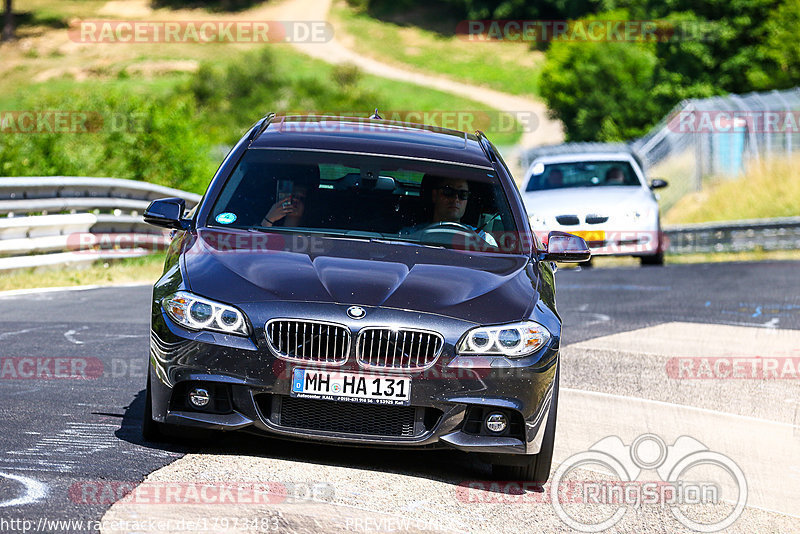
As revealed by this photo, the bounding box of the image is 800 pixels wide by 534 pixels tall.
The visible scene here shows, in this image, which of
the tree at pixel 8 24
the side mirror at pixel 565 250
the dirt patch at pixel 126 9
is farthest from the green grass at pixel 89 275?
the dirt patch at pixel 126 9

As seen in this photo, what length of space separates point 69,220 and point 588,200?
736 centimetres

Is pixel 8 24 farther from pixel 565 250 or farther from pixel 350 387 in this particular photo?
pixel 350 387

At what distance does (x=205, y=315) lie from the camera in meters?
5.61

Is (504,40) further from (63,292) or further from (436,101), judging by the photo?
(63,292)

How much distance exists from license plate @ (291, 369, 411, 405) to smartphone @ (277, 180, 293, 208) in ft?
4.58

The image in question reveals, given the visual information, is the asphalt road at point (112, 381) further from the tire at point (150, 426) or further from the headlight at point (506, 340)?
the headlight at point (506, 340)

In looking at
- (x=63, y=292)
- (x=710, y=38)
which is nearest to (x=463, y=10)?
(x=710, y=38)

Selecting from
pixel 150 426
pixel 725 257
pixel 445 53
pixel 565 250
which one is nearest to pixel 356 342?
pixel 150 426

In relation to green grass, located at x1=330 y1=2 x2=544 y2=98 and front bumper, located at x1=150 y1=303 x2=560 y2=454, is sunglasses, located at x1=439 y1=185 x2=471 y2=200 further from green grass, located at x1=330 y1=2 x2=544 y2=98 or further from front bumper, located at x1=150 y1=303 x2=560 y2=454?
green grass, located at x1=330 y1=2 x2=544 y2=98

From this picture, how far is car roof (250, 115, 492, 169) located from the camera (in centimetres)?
703

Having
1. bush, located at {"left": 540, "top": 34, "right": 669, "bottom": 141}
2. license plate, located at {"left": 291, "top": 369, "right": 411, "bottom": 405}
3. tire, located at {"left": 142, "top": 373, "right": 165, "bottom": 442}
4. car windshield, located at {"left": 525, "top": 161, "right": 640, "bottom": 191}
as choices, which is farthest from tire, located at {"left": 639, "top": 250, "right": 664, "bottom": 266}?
bush, located at {"left": 540, "top": 34, "right": 669, "bottom": 141}

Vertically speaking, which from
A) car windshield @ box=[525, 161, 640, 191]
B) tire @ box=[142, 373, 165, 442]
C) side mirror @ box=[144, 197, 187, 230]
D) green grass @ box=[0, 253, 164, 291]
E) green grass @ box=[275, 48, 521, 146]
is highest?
side mirror @ box=[144, 197, 187, 230]

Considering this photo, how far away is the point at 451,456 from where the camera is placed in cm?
A: 648

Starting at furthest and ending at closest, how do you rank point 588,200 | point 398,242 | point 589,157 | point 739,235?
point 739,235
point 589,157
point 588,200
point 398,242
